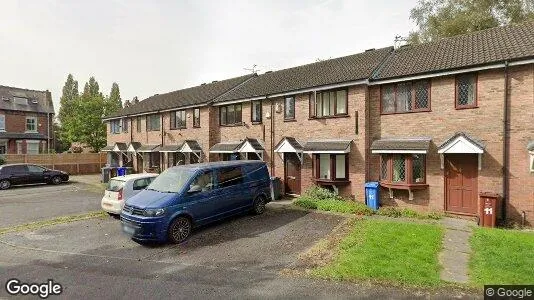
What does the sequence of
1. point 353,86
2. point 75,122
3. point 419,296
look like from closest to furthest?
point 419,296 < point 353,86 < point 75,122

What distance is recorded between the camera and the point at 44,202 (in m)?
16.7

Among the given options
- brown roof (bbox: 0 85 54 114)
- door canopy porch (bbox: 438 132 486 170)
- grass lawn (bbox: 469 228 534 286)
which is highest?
brown roof (bbox: 0 85 54 114)

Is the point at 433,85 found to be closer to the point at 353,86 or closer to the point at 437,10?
the point at 353,86

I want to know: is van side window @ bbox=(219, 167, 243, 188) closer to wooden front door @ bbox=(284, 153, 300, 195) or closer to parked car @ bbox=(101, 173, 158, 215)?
parked car @ bbox=(101, 173, 158, 215)

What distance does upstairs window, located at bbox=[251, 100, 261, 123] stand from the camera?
18.3 metres

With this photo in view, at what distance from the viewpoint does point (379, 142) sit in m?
13.4

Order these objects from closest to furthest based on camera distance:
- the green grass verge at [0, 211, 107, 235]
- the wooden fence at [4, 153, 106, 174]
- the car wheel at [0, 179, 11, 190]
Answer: the green grass verge at [0, 211, 107, 235], the car wheel at [0, 179, 11, 190], the wooden fence at [4, 153, 106, 174]

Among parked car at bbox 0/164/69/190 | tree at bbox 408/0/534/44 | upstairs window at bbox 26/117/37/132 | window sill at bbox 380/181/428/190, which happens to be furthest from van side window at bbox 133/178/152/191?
upstairs window at bbox 26/117/37/132

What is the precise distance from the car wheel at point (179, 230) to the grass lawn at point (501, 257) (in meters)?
7.20

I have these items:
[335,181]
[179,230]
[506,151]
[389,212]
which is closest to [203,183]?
[179,230]

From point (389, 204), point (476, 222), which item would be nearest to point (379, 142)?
point (389, 204)

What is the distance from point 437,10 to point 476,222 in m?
24.0

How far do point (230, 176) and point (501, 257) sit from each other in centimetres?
780

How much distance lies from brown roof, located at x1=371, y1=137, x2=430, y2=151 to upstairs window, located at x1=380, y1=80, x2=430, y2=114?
117 cm
